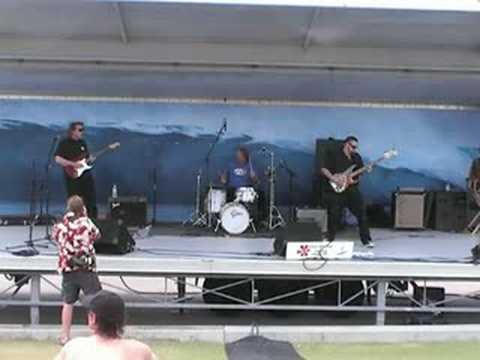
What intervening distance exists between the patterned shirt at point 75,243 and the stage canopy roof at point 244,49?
315cm

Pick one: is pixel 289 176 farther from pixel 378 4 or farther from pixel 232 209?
pixel 378 4

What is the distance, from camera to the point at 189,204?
1387 cm

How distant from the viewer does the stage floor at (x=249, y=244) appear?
975cm

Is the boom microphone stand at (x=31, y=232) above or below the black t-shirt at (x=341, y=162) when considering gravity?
below

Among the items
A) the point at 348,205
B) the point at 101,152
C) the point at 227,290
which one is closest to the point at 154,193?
the point at 101,152

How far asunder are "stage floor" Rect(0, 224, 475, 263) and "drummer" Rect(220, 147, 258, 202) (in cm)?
92

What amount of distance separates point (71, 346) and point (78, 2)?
722 centimetres

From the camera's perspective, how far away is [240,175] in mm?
13117

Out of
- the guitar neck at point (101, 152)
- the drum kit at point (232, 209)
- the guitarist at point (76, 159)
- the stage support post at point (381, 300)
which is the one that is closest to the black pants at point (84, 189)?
the guitarist at point (76, 159)

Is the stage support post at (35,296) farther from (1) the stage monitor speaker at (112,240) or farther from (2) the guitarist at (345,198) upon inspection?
(2) the guitarist at (345,198)

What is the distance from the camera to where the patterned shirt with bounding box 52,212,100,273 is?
7.86m

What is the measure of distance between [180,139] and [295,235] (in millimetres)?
4862

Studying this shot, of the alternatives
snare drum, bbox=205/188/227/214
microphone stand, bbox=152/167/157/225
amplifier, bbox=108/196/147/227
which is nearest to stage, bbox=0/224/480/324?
snare drum, bbox=205/188/227/214

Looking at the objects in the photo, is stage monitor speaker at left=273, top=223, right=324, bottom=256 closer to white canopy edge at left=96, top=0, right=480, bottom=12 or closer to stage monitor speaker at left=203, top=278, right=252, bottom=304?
stage monitor speaker at left=203, top=278, right=252, bottom=304
